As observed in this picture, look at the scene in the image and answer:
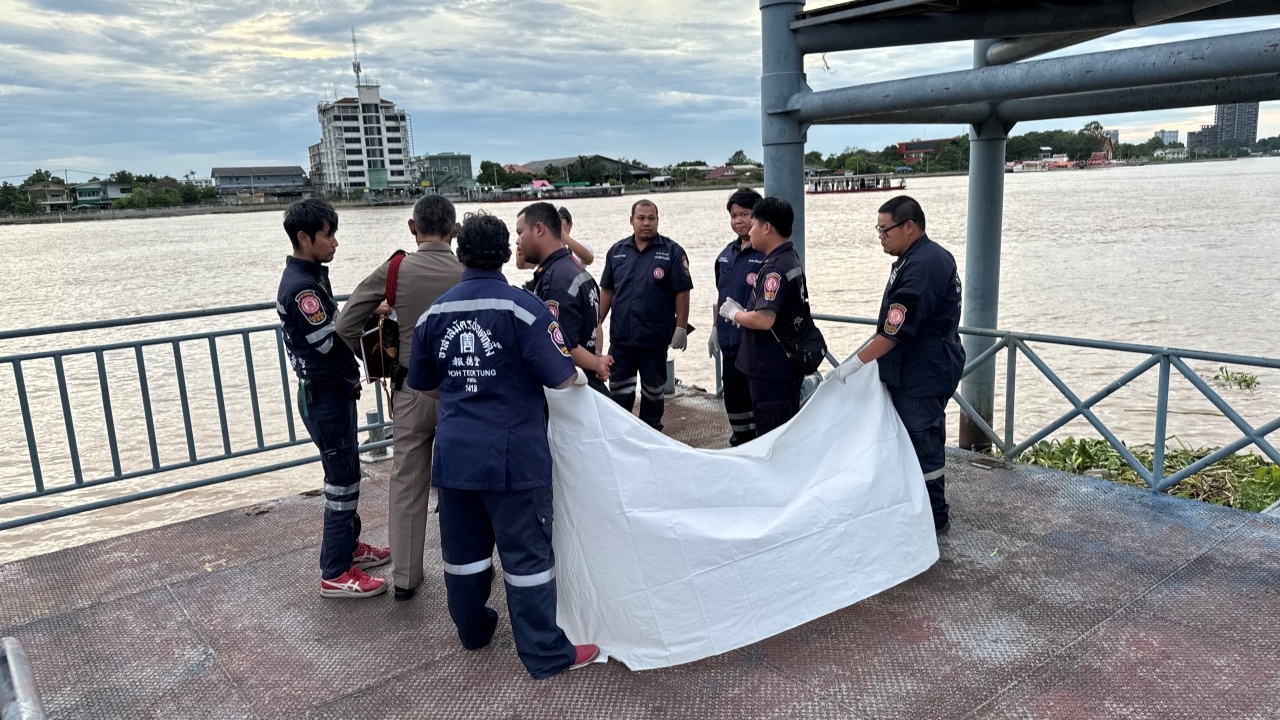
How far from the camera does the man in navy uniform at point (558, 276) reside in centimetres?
432

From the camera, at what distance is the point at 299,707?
3.15 meters

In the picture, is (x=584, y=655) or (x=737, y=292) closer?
(x=584, y=655)

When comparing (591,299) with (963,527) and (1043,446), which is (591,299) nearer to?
(963,527)

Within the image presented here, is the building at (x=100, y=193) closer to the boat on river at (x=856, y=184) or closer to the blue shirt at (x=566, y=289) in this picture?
the boat on river at (x=856, y=184)

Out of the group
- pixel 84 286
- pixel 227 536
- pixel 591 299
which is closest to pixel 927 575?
pixel 591 299

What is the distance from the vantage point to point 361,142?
403 ft

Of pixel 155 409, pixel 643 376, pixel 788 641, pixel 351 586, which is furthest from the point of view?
pixel 155 409

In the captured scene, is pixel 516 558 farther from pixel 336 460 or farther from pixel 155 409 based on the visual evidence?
pixel 155 409

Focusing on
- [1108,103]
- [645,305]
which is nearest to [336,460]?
[645,305]

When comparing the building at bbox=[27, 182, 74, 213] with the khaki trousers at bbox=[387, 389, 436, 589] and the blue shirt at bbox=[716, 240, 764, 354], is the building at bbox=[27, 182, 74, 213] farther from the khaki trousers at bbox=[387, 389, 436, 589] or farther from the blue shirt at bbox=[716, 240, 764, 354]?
the khaki trousers at bbox=[387, 389, 436, 589]

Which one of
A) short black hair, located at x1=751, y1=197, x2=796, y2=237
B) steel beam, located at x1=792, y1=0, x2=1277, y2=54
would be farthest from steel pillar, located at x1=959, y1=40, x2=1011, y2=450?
short black hair, located at x1=751, y1=197, x2=796, y2=237

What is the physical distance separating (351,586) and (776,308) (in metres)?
2.63

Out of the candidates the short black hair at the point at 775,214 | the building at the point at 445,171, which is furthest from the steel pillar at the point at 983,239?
the building at the point at 445,171

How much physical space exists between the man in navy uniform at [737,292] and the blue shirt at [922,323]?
1.28 metres
